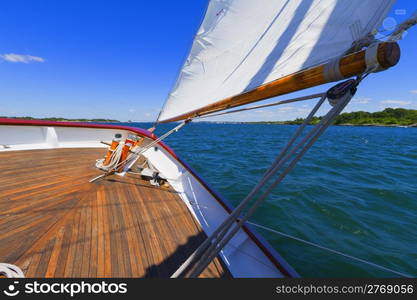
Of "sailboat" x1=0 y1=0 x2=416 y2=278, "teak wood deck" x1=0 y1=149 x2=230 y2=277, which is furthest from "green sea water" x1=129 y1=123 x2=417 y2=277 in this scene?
"teak wood deck" x1=0 y1=149 x2=230 y2=277

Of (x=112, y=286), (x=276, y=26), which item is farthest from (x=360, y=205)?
(x=112, y=286)

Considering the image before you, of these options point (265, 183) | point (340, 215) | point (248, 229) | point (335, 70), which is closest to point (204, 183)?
point (248, 229)

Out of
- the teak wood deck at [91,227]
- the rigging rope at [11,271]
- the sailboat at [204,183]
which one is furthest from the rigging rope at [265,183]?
the rigging rope at [11,271]

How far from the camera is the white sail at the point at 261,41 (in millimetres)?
1134

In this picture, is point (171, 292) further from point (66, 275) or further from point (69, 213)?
point (69, 213)

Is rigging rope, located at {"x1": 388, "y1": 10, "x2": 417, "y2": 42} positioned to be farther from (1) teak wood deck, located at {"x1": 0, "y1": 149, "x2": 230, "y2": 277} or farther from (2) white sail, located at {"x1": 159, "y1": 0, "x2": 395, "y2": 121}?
(1) teak wood deck, located at {"x1": 0, "y1": 149, "x2": 230, "y2": 277}

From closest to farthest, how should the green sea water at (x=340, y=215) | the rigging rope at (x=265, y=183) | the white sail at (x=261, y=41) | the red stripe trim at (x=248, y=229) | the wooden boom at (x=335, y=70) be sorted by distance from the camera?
1. the wooden boom at (x=335, y=70)
2. the rigging rope at (x=265, y=183)
3. the white sail at (x=261, y=41)
4. the red stripe trim at (x=248, y=229)
5. the green sea water at (x=340, y=215)

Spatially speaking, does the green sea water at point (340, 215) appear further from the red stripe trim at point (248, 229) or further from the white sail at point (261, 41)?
the white sail at point (261, 41)

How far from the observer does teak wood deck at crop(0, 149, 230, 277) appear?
4.58 ft

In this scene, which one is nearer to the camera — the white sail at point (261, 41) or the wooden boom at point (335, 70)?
the wooden boom at point (335, 70)

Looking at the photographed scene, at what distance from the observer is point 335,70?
98 cm

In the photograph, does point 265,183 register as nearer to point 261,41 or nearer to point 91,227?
point 261,41

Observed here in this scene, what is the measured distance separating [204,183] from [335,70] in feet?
6.74

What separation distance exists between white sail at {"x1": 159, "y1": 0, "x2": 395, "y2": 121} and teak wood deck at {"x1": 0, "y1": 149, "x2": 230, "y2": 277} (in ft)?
4.88
